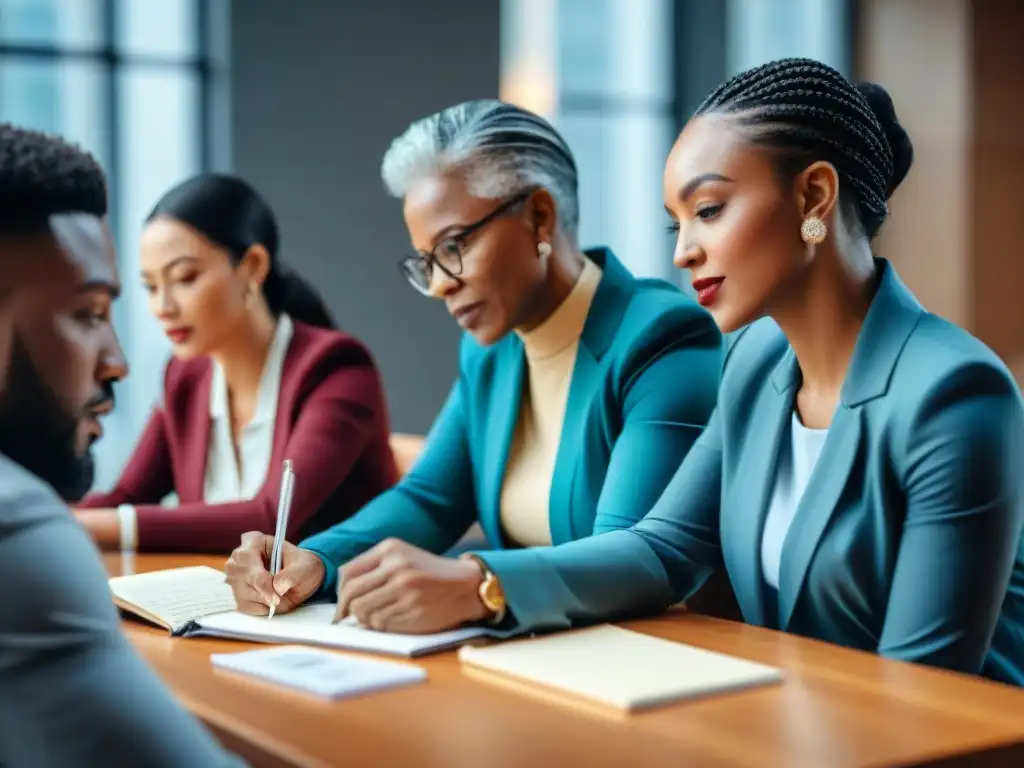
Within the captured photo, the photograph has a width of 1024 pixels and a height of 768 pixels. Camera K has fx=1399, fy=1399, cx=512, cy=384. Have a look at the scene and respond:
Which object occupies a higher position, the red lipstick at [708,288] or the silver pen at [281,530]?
the red lipstick at [708,288]

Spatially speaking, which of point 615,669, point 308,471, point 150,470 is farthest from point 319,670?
point 150,470

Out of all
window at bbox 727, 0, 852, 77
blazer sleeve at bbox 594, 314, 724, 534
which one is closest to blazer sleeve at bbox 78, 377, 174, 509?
blazer sleeve at bbox 594, 314, 724, 534

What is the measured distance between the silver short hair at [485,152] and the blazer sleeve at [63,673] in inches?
59.1

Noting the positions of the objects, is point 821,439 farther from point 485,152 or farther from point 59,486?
point 59,486

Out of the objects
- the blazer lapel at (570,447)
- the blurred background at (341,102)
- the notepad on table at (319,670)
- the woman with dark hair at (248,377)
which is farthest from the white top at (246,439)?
the blurred background at (341,102)

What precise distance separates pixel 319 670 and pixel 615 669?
0.30 m

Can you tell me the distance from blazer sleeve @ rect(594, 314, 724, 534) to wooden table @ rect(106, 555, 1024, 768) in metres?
0.62

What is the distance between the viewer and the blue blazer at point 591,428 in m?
2.14

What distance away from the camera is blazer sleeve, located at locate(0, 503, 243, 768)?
0.90 metres

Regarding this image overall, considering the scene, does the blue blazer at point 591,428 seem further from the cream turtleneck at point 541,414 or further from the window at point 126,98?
the window at point 126,98

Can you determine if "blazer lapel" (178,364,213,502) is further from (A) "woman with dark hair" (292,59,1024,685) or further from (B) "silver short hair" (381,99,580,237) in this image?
(A) "woman with dark hair" (292,59,1024,685)

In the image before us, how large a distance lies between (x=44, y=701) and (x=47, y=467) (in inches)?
8.4

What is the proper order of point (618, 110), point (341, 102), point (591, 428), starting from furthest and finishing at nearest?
point (618, 110), point (341, 102), point (591, 428)

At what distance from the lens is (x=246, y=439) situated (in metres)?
2.95
